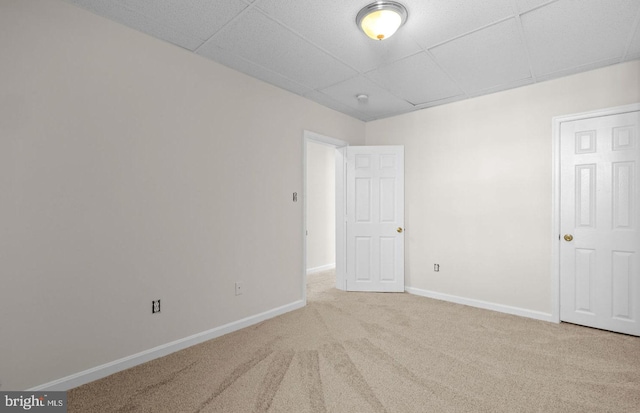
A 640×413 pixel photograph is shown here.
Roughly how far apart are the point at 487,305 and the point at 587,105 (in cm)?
237

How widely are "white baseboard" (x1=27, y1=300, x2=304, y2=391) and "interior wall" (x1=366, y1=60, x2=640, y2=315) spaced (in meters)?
2.32

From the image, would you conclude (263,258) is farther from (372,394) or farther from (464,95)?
(464,95)

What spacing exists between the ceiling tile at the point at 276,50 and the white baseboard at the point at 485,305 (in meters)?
2.94

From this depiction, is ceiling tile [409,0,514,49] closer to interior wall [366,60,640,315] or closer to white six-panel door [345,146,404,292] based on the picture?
interior wall [366,60,640,315]

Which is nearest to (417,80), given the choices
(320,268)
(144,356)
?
→ (144,356)

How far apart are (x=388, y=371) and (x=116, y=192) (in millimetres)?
2389

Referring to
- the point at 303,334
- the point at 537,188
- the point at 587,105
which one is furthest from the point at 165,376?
the point at 587,105

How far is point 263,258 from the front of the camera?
323 cm

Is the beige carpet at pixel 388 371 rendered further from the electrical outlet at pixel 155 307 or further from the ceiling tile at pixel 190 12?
the ceiling tile at pixel 190 12

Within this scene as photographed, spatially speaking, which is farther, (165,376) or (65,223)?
(165,376)

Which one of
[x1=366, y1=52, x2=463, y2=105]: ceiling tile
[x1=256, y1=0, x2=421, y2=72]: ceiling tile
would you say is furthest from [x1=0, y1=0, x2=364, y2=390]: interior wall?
[x1=366, y1=52, x2=463, y2=105]: ceiling tile

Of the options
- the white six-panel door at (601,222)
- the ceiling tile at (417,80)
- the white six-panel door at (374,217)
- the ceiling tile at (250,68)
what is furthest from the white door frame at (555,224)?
the ceiling tile at (250,68)

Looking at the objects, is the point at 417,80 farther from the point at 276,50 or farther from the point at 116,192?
the point at 116,192

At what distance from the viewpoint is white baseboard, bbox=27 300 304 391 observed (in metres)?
1.96
